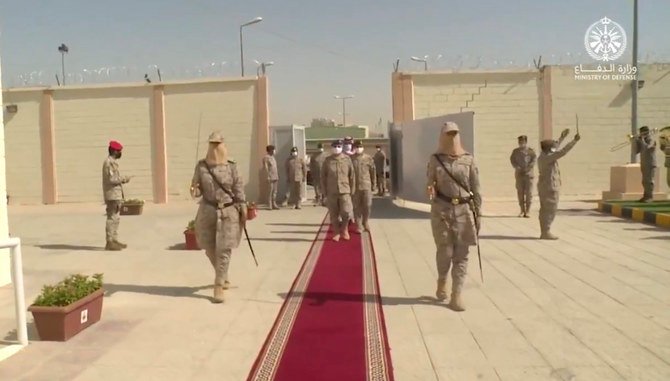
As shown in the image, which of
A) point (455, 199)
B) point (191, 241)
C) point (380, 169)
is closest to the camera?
point (455, 199)

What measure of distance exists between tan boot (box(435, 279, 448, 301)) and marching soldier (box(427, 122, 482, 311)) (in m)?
0.23

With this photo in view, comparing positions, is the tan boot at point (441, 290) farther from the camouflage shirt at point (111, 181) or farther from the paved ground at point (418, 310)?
the camouflage shirt at point (111, 181)

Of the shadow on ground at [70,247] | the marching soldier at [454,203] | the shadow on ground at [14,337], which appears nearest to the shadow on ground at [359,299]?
the marching soldier at [454,203]

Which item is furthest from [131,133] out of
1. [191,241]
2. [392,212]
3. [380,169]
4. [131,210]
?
[191,241]

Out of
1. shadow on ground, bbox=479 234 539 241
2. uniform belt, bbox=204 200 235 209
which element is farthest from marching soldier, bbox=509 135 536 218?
uniform belt, bbox=204 200 235 209

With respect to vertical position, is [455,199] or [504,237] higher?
[455,199]

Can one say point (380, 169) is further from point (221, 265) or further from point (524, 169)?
point (221, 265)

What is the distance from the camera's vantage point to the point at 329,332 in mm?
4898

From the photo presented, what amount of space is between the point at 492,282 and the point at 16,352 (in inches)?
183

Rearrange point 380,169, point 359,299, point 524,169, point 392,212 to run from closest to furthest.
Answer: point 359,299 → point 524,169 → point 392,212 → point 380,169

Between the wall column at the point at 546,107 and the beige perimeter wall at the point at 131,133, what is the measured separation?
8.10 metres

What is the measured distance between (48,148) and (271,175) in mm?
7406

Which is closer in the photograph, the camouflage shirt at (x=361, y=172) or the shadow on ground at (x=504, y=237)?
the shadow on ground at (x=504, y=237)

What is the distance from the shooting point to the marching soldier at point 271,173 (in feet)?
53.7
